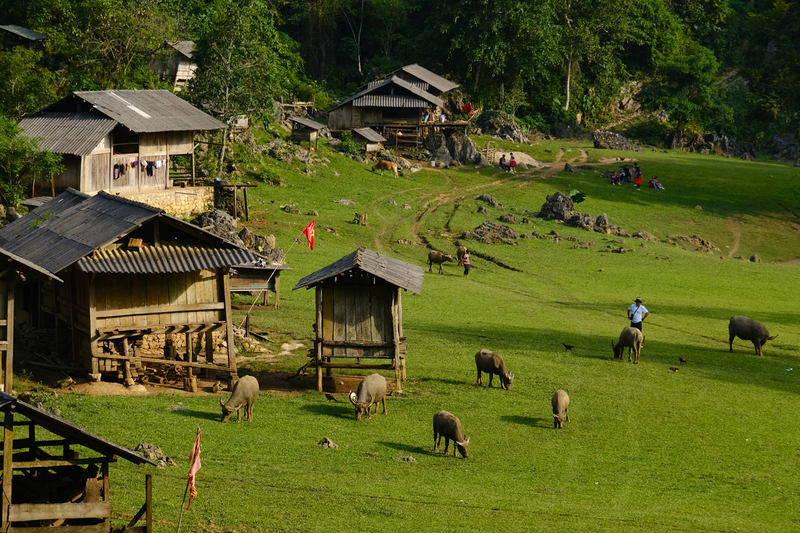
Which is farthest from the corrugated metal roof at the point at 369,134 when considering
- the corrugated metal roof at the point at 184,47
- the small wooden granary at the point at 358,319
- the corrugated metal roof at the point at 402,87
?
the small wooden granary at the point at 358,319

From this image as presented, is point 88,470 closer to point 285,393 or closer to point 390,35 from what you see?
point 285,393

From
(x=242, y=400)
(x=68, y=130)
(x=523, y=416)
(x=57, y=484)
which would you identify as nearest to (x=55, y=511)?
(x=57, y=484)

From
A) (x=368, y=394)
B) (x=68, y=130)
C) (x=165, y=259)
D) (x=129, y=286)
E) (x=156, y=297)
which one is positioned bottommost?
(x=368, y=394)

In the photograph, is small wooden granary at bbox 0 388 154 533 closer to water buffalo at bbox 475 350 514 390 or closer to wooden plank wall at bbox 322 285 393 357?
wooden plank wall at bbox 322 285 393 357

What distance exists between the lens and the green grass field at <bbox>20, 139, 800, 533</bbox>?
67.9 feet

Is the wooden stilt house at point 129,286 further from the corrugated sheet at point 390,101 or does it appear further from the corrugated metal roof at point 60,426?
the corrugated sheet at point 390,101

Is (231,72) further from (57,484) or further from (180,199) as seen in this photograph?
(57,484)

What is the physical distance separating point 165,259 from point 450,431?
10.3 meters

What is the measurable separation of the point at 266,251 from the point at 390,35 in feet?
203

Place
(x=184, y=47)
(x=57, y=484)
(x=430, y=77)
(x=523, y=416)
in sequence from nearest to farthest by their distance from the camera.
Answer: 1. (x=57, y=484)
2. (x=523, y=416)
3. (x=184, y=47)
4. (x=430, y=77)

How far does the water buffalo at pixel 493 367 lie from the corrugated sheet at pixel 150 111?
28.6 meters

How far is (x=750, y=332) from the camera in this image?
38.8 m

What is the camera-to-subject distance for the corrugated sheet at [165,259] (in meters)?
27.6

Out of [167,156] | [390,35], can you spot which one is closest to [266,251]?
[167,156]
